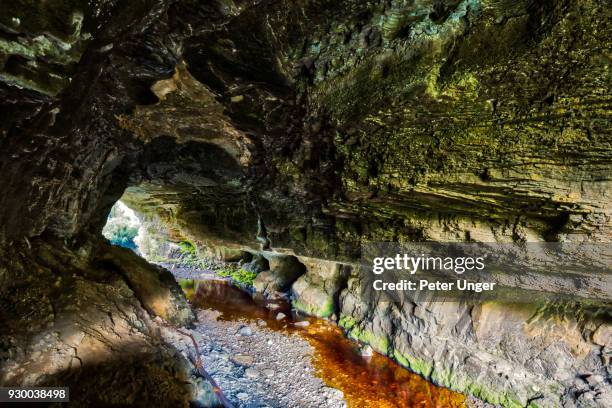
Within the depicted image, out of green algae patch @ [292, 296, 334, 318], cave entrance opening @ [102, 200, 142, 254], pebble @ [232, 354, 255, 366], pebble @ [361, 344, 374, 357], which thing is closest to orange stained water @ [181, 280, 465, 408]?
pebble @ [361, 344, 374, 357]

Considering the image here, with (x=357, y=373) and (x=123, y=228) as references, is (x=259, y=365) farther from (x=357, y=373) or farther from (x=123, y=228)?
(x=123, y=228)

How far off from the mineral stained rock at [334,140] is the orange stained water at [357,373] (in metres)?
0.43

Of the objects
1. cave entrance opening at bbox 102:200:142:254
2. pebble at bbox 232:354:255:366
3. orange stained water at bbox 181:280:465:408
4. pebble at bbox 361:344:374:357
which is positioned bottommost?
pebble at bbox 232:354:255:366

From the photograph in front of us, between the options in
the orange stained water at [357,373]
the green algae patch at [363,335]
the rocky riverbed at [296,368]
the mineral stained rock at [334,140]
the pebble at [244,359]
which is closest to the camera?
the mineral stained rock at [334,140]

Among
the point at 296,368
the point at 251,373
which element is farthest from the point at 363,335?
the point at 251,373

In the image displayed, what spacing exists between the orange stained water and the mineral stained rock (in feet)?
1.42

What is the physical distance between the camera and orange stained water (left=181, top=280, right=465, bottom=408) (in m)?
6.88

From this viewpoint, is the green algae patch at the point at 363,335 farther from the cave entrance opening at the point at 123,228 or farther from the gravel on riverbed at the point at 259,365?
the cave entrance opening at the point at 123,228

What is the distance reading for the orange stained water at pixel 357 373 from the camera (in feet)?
22.6

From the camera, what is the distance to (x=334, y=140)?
213 inches

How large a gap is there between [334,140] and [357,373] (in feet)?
21.0

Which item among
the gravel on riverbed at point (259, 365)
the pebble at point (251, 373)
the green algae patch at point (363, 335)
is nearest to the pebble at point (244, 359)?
the gravel on riverbed at point (259, 365)

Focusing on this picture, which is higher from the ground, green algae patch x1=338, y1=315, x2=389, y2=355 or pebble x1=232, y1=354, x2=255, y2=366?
green algae patch x1=338, y1=315, x2=389, y2=355

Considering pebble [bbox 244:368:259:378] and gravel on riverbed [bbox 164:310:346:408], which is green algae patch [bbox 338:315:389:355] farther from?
pebble [bbox 244:368:259:378]
